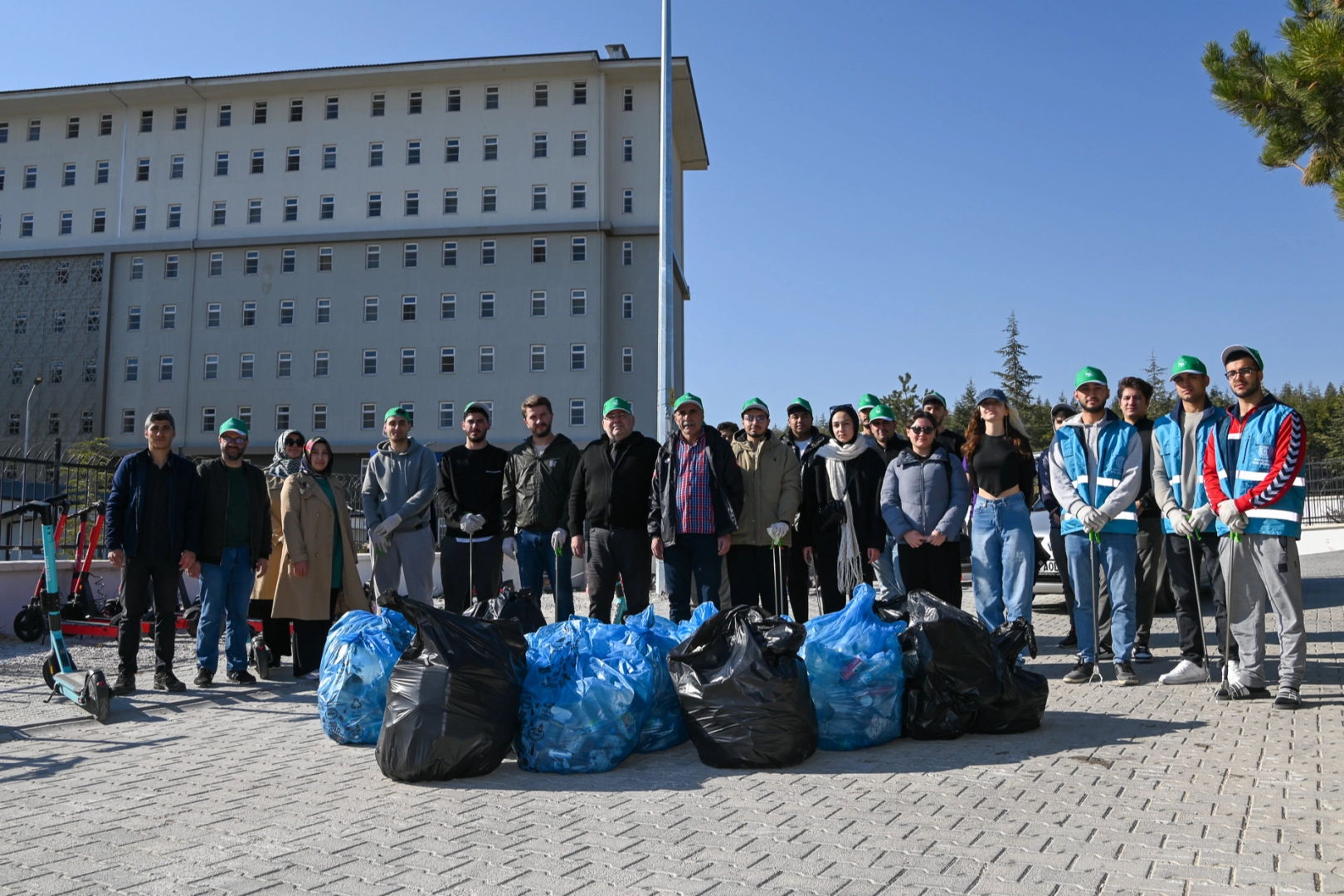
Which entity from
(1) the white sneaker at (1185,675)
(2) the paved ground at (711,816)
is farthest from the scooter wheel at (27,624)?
(1) the white sneaker at (1185,675)

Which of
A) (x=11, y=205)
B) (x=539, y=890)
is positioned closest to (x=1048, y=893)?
(x=539, y=890)

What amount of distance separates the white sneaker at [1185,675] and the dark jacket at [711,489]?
316 centimetres

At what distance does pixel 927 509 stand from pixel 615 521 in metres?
2.35

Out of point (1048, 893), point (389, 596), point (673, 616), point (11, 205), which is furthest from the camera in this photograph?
point (11, 205)

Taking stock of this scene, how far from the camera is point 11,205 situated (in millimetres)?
54219

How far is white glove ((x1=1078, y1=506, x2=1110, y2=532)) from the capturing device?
23.1 feet

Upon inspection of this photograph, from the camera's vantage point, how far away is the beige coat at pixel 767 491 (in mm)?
7961

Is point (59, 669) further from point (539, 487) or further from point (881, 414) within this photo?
point (881, 414)

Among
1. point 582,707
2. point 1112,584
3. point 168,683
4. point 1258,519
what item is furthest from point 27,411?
point 1258,519

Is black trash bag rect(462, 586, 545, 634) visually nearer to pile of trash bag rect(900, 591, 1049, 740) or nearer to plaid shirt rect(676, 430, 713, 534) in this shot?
plaid shirt rect(676, 430, 713, 534)

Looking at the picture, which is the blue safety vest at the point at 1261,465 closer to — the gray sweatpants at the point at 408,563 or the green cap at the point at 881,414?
the green cap at the point at 881,414

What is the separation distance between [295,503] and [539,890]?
222 inches

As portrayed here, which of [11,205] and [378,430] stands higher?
[11,205]

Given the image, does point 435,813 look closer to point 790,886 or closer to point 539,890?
point 539,890
